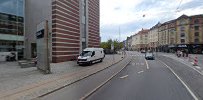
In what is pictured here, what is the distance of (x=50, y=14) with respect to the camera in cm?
3547

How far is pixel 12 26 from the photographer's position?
3681 cm

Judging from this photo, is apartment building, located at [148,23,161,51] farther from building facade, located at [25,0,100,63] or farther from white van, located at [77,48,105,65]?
white van, located at [77,48,105,65]

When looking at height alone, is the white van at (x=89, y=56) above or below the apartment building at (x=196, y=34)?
below

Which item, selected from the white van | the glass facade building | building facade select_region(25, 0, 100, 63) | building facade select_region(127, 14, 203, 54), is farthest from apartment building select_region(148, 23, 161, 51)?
the glass facade building

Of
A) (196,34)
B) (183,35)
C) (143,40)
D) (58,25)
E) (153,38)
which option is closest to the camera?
(58,25)

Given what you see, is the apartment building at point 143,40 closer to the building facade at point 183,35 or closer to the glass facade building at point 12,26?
the building facade at point 183,35

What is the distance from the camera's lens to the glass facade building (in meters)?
34.7

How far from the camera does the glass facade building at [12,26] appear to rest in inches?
1366

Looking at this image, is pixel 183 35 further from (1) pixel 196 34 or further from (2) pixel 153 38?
(2) pixel 153 38

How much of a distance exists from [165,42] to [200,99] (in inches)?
4037

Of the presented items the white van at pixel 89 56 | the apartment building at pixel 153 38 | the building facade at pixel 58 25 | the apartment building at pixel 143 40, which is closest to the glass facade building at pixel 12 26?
the building facade at pixel 58 25

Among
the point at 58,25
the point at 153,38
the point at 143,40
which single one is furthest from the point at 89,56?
the point at 143,40

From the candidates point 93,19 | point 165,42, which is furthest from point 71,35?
point 165,42

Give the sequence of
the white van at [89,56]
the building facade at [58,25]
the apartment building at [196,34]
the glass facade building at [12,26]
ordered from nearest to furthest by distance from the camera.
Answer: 1. the white van at [89,56]
2. the glass facade building at [12,26]
3. the building facade at [58,25]
4. the apartment building at [196,34]
